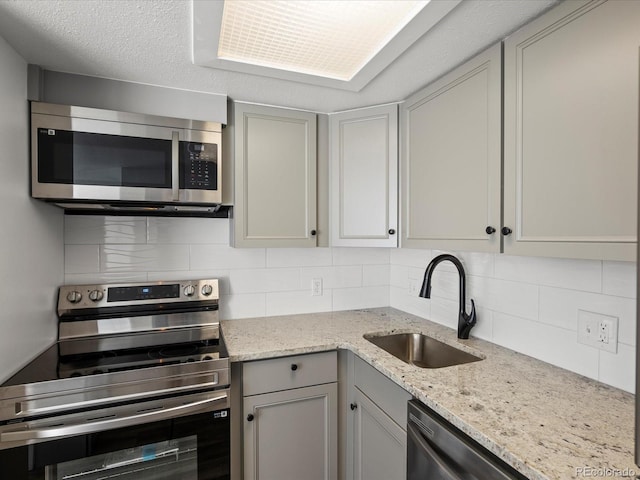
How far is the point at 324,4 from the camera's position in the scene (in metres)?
1.04

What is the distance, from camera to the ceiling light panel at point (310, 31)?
3.43 feet

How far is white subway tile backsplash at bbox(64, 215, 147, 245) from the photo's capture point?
168 centimetres

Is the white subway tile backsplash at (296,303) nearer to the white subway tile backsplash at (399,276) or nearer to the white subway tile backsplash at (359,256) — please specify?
the white subway tile backsplash at (359,256)

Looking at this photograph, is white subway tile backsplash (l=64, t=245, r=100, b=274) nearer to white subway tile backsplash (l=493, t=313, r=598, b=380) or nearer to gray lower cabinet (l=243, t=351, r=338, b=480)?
gray lower cabinet (l=243, t=351, r=338, b=480)

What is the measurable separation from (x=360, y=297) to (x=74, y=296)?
1564mm

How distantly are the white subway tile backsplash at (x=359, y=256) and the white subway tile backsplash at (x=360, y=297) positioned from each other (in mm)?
174

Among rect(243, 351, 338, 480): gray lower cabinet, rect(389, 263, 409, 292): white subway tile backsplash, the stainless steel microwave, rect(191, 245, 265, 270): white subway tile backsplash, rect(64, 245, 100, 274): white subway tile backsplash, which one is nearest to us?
the stainless steel microwave

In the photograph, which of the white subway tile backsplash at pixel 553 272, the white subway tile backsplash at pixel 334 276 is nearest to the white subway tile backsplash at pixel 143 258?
the white subway tile backsplash at pixel 334 276

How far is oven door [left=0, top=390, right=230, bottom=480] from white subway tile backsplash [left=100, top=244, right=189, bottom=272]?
76 cm

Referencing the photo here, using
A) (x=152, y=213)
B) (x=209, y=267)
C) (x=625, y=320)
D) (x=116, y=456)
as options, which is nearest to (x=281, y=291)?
(x=209, y=267)

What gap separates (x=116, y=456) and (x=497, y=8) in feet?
6.33

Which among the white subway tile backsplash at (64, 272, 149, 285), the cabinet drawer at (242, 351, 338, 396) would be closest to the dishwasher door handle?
the cabinet drawer at (242, 351, 338, 396)

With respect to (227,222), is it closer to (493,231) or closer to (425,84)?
(425,84)

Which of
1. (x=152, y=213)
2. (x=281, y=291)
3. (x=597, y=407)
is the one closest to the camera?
(x=597, y=407)
